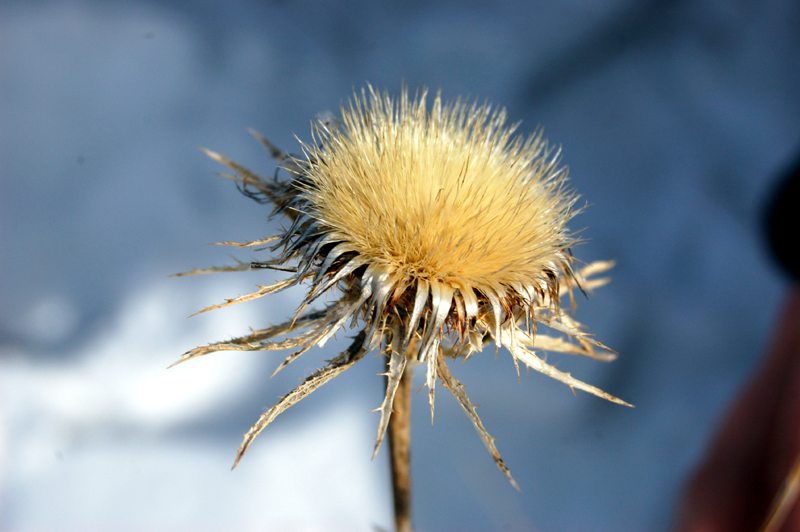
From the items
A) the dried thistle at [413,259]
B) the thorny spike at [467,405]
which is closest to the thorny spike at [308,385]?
the dried thistle at [413,259]

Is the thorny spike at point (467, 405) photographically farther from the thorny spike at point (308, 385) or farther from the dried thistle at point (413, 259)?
the thorny spike at point (308, 385)

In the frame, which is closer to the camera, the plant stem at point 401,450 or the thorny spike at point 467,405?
the thorny spike at point 467,405

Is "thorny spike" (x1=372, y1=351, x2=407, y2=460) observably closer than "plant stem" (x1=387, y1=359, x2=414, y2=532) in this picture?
A: Yes

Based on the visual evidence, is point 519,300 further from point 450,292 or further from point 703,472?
point 703,472

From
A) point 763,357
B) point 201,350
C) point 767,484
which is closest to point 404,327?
point 201,350

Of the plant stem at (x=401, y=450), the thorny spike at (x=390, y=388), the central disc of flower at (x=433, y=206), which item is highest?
the central disc of flower at (x=433, y=206)

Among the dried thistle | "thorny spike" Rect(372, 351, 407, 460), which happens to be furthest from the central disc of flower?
"thorny spike" Rect(372, 351, 407, 460)

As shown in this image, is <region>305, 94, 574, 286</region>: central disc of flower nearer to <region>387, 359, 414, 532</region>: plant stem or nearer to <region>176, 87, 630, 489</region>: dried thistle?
<region>176, 87, 630, 489</region>: dried thistle

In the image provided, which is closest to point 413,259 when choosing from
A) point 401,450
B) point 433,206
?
point 433,206

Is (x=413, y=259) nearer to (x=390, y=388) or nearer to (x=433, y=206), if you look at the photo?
(x=433, y=206)
